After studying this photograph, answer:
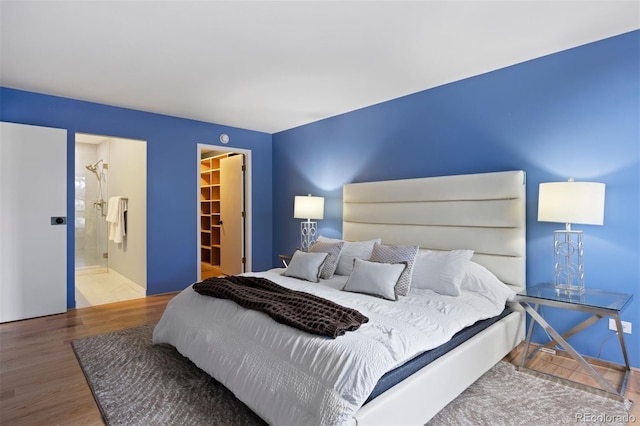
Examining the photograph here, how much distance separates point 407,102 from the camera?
392 centimetres

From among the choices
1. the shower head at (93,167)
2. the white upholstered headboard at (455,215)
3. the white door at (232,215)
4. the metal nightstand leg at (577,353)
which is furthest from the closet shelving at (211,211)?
the metal nightstand leg at (577,353)

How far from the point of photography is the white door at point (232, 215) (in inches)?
225

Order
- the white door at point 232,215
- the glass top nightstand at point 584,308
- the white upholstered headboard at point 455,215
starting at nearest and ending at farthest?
1. the glass top nightstand at point 584,308
2. the white upholstered headboard at point 455,215
3. the white door at point 232,215

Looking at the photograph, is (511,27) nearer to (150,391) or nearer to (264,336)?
(264,336)

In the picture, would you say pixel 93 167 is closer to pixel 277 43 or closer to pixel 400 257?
pixel 277 43

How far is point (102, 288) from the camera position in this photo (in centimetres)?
523

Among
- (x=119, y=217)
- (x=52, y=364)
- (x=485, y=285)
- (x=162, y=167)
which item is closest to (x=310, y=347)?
(x=485, y=285)

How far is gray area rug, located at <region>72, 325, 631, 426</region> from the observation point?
1953mm

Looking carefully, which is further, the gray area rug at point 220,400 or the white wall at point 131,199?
the white wall at point 131,199

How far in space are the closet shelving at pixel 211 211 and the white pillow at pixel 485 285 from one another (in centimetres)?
499

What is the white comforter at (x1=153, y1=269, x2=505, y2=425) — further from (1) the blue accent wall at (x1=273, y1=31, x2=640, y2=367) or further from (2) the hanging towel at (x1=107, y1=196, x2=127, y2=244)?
(2) the hanging towel at (x1=107, y1=196, x2=127, y2=244)

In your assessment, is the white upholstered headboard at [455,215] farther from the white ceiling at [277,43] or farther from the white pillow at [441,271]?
the white ceiling at [277,43]

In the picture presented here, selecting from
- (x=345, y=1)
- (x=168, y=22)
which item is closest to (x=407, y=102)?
(x=345, y=1)

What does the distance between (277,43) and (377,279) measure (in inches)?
79.3
